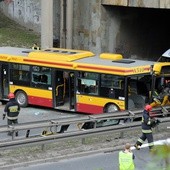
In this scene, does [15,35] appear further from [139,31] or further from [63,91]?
[63,91]

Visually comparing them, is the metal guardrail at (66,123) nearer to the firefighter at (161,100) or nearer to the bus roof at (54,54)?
the firefighter at (161,100)

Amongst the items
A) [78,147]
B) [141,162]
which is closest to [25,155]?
[78,147]

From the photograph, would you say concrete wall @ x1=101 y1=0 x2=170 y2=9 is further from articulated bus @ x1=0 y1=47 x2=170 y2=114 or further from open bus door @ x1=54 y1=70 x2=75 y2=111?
open bus door @ x1=54 y1=70 x2=75 y2=111

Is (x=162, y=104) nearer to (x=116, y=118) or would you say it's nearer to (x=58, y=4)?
(x=116, y=118)

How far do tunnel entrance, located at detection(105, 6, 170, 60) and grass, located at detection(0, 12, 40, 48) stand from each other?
5979mm

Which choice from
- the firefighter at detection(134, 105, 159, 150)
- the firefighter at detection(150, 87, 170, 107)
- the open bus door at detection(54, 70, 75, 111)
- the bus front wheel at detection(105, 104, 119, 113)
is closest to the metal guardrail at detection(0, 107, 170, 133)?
the firefighter at detection(134, 105, 159, 150)

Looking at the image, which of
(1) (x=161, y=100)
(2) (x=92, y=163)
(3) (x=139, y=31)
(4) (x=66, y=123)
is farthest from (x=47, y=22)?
(2) (x=92, y=163)

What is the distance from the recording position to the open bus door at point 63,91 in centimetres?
1902

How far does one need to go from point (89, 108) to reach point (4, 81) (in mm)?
4429

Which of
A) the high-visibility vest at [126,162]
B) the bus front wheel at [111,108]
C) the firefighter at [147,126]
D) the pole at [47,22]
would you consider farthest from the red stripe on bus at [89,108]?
the pole at [47,22]

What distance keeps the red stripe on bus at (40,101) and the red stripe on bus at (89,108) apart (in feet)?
4.40

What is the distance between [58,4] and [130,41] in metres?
5.58

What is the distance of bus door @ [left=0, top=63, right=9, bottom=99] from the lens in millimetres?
20797

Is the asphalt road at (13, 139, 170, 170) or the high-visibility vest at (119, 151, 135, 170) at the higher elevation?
the high-visibility vest at (119, 151, 135, 170)
